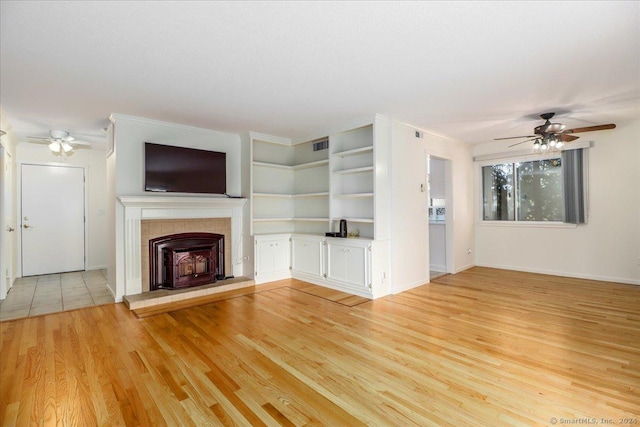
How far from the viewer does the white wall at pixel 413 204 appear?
4.72m

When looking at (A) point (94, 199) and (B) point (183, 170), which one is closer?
(B) point (183, 170)

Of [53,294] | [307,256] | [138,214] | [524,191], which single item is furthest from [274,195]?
[524,191]

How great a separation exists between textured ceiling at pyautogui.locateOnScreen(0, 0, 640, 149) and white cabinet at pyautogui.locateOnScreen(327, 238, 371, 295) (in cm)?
185

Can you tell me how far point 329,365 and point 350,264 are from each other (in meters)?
2.23

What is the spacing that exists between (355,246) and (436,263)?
261cm

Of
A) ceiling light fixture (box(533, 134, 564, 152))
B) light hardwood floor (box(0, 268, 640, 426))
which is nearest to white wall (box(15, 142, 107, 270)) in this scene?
light hardwood floor (box(0, 268, 640, 426))

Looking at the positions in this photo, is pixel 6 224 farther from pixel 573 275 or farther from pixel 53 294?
pixel 573 275

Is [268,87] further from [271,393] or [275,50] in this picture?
[271,393]

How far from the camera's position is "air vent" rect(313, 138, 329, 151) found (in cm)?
556

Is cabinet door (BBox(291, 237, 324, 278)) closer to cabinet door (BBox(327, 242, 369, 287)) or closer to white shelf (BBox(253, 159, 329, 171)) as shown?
cabinet door (BBox(327, 242, 369, 287))

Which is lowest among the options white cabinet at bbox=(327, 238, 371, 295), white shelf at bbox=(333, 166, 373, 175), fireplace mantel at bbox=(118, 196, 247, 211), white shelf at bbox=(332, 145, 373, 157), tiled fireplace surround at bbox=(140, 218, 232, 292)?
white cabinet at bbox=(327, 238, 371, 295)

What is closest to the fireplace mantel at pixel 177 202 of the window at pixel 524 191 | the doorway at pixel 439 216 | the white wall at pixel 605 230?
the doorway at pixel 439 216

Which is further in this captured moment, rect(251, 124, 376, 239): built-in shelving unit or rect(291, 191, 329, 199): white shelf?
rect(291, 191, 329, 199): white shelf

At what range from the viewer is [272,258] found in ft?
18.1
